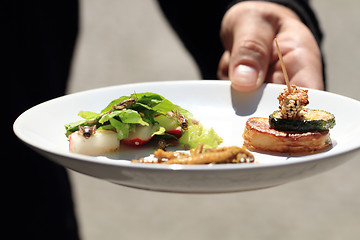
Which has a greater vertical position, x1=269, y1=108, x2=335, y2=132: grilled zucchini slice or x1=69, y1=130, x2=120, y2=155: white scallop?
x1=269, y1=108, x2=335, y2=132: grilled zucchini slice

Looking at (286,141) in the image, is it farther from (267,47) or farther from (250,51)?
(267,47)

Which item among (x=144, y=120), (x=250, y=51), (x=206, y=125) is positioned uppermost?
(x=250, y=51)

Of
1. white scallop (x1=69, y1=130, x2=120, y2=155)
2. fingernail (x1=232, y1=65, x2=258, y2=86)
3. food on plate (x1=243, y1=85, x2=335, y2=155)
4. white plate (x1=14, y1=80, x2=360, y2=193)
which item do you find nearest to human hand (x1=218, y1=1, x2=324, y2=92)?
fingernail (x1=232, y1=65, x2=258, y2=86)

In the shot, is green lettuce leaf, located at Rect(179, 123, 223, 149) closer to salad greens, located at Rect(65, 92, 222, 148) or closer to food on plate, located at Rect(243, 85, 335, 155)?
salad greens, located at Rect(65, 92, 222, 148)

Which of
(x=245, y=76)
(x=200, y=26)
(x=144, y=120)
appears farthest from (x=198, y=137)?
(x=200, y=26)

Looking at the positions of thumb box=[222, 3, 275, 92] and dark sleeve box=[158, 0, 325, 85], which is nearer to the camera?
thumb box=[222, 3, 275, 92]

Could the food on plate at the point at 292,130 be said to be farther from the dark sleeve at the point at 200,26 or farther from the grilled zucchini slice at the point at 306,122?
the dark sleeve at the point at 200,26

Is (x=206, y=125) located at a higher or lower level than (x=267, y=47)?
lower

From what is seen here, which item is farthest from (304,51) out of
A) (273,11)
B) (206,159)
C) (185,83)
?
(206,159)
